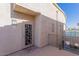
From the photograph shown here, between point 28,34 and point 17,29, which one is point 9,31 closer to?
point 17,29

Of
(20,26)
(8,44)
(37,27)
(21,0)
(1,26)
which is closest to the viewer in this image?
(1,26)

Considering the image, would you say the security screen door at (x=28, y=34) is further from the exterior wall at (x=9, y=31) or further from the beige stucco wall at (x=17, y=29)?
the exterior wall at (x=9, y=31)

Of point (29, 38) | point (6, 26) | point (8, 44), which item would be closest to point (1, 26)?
point (6, 26)

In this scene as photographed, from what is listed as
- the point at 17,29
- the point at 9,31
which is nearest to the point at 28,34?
the point at 17,29

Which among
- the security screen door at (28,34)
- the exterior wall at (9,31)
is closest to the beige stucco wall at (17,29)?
the exterior wall at (9,31)

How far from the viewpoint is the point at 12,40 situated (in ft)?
18.0

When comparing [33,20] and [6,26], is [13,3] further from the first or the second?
[33,20]

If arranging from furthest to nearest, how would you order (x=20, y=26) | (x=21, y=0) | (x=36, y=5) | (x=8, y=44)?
(x=36, y=5)
(x=20, y=26)
(x=21, y=0)
(x=8, y=44)

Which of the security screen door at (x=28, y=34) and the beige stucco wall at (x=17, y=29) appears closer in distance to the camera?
the beige stucco wall at (x=17, y=29)

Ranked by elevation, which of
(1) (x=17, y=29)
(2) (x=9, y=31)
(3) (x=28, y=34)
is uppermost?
(1) (x=17, y=29)

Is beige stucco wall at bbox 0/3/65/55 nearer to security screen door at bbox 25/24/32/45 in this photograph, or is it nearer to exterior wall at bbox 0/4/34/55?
exterior wall at bbox 0/4/34/55

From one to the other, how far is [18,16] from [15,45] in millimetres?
1637

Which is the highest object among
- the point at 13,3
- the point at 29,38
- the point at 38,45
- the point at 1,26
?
the point at 13,3

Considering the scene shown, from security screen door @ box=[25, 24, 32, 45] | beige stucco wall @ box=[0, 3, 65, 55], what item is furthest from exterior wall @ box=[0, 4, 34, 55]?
security screen door @ box=[25, 24, 32, 45]
